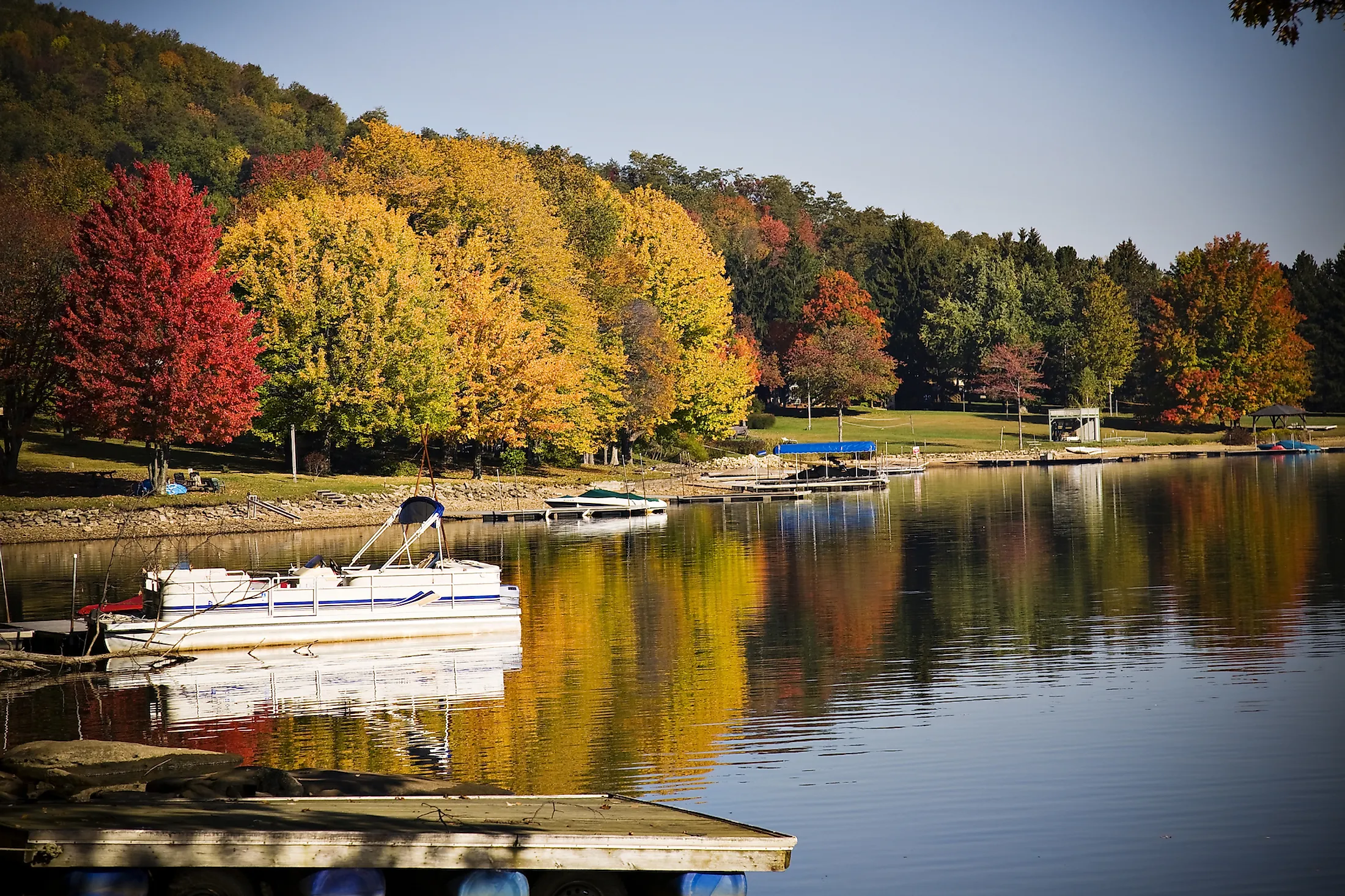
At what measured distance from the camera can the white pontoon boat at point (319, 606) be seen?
3488 cm

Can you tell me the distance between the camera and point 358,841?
13.8 metres

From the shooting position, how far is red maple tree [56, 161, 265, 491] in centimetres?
Answer: 6675

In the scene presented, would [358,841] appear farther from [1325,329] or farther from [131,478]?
[1325,329]

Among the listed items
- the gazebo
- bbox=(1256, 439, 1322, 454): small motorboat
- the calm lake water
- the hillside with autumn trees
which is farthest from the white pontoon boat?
the gazebo

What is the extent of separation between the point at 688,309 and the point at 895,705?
76.7 meters

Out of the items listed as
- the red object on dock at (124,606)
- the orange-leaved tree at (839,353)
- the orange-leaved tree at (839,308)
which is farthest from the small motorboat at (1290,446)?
the red object on dock at (124,606)

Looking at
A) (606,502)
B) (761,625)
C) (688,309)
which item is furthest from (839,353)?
(761,625)

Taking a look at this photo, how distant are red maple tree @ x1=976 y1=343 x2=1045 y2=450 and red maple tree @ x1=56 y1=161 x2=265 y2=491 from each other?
91.7 meters

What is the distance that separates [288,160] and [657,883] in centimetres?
11612

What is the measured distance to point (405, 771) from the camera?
22.3 metres

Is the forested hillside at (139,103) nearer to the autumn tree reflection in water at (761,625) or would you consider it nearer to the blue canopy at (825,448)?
the blue canopy at (825,448)

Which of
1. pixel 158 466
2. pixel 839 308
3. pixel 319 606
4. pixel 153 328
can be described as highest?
pixel 839 308

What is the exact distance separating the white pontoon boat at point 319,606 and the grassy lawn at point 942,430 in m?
85.8

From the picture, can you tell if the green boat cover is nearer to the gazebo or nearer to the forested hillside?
the forested hillside
